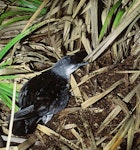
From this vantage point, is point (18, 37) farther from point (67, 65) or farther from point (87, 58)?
point (87, 58)

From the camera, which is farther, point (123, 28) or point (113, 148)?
point (123, 28)

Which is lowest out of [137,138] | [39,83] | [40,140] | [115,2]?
[137,138]

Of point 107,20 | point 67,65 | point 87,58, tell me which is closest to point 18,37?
point 67,65

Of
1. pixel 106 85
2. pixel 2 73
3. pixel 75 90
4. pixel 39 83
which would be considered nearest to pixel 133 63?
pixel 106 85

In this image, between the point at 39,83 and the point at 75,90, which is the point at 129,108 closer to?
the point at 75,90

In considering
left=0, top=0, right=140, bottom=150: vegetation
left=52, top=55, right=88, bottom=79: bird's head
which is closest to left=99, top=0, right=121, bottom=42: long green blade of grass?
left=0, top=0, right=140, bottom=150: vegetation

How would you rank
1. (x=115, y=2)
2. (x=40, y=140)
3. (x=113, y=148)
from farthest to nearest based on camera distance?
(x=115, y=2), (x=40, y=140), (x=113, y=148)

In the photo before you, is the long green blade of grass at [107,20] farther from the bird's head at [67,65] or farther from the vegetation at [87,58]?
the bird's head at [67,65]

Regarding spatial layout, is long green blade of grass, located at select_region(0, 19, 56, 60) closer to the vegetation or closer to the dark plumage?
the vegetation
